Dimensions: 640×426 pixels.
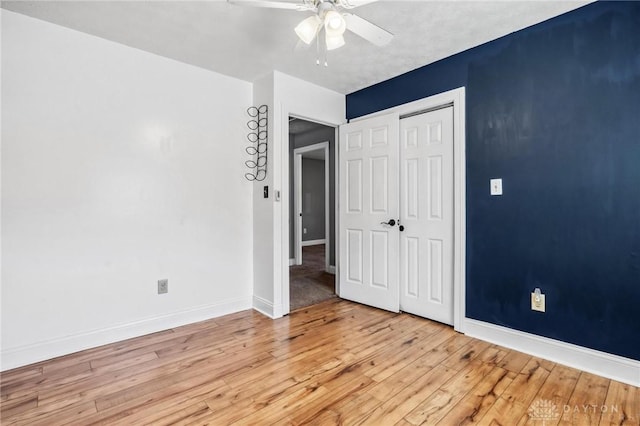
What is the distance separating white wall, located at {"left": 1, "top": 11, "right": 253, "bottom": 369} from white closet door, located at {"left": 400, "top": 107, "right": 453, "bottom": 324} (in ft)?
5.62

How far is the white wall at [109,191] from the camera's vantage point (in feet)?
7.11

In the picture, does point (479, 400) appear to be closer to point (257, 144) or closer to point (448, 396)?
point (448, 396)

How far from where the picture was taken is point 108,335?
251 centimetres

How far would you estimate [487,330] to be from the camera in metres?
2.53

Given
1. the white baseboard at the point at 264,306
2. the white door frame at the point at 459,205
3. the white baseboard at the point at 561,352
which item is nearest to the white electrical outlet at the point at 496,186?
the white door frame at the point at 459,205

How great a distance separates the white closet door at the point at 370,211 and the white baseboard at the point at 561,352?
0.85 meters

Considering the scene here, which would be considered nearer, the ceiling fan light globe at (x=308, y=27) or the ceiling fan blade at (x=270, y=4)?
the ceiling fan blade at (x=270, y=4)

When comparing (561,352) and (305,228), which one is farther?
(305,228)

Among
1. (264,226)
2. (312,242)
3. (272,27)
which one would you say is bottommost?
(312,242)

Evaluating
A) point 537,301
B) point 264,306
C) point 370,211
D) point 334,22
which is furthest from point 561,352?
point 334,22

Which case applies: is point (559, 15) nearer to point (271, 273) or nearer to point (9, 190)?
point (271, 273)

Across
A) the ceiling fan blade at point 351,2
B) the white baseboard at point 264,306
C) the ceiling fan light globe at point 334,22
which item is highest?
the ceiling fan blade at point 351,2

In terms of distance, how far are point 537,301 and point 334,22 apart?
7.71ft

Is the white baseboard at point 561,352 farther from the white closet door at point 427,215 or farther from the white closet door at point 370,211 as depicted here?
the white closet door at point 370,211
